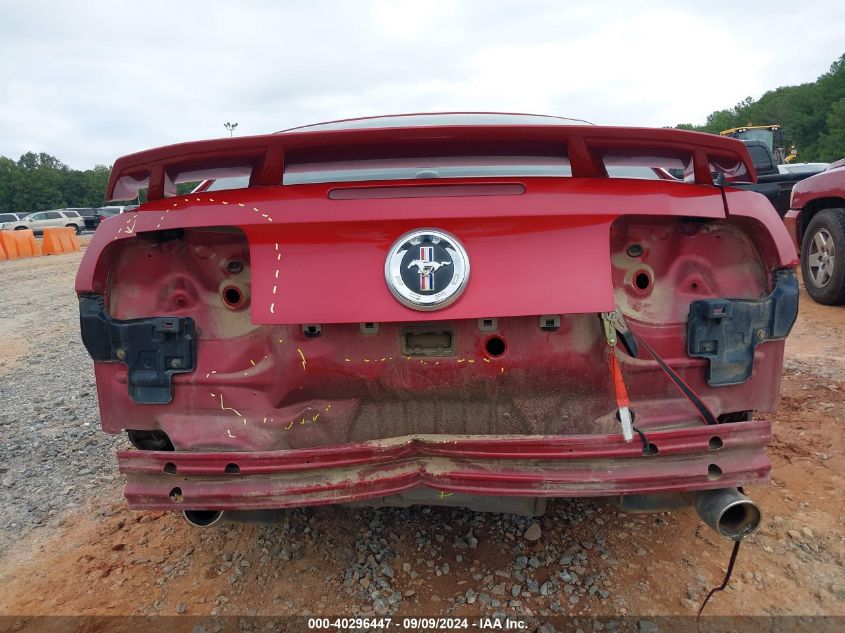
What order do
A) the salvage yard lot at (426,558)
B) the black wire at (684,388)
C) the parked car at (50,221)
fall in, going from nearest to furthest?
1. the black wire at (684,388)
2. the salvage yard lot at (426,558)
3. the parked car at (50,221)

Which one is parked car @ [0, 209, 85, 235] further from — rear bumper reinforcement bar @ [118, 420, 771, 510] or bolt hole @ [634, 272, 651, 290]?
bolt hole @ [634, 272, 651, 290]

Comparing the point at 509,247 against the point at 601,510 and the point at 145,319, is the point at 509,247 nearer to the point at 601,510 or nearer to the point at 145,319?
the point at 145,319

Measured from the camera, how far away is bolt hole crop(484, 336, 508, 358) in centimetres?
165

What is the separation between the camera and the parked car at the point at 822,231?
518cm

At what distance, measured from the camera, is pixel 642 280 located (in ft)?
5.66

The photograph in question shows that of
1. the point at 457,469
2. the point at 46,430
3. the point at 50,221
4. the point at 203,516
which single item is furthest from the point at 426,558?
the point at 50,221

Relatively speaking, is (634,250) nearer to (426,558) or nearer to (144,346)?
(426,558)

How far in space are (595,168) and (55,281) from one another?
12160mm

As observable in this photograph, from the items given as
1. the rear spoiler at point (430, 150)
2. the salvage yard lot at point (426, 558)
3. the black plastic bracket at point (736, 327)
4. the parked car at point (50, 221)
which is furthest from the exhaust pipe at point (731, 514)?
the parked car at point (50, 221)

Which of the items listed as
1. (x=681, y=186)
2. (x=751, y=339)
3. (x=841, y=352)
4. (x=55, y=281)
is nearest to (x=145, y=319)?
(x=681, y=186)

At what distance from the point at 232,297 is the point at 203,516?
2.21 feet

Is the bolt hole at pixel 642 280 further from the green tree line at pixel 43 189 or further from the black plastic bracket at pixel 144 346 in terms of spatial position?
the green tree line at pixel 43 189

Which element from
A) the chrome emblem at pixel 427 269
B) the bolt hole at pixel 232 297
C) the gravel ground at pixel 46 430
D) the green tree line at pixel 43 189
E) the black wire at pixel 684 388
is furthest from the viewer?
the green tree line at pixel 43 189

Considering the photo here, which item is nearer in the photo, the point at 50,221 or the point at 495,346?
the point at 495,346
